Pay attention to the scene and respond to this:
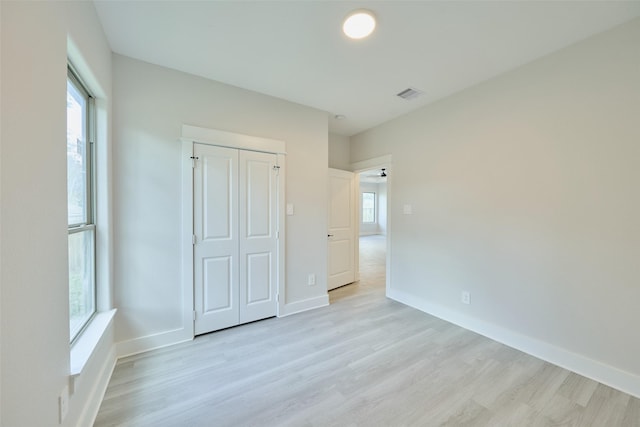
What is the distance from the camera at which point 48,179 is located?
107 cm

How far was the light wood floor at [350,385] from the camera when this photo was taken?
1.54m

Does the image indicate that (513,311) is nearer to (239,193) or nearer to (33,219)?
(239,193)

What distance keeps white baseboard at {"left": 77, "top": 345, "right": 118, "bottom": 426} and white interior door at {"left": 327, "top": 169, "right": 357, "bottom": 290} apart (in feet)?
8.95

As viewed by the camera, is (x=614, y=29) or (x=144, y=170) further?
(x=144, y=170)

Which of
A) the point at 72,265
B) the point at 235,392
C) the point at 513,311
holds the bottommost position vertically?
the point at 235,392

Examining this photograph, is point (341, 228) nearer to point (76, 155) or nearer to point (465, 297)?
point (465, 297)

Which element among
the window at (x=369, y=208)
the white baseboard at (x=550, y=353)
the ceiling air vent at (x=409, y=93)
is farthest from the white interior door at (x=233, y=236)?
the window at (x=369, y=208)

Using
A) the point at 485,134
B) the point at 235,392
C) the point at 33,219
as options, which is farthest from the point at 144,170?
the point at 485,134

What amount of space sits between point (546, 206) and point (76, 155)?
3.76 m

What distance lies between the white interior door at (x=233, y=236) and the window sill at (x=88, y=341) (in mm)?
716

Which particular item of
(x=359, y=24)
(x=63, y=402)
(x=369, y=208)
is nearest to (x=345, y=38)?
(x=359, y=24)

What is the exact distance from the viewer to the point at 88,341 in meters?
1.58

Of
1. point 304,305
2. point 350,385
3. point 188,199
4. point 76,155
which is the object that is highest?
point 76,155

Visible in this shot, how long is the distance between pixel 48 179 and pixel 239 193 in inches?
64.2
